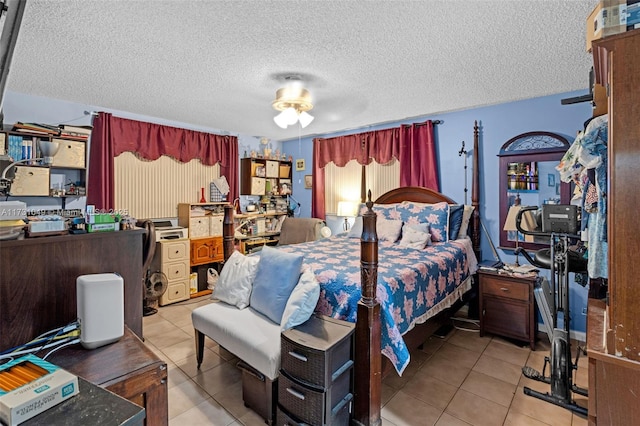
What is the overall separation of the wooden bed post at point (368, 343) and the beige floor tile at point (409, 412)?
198mm

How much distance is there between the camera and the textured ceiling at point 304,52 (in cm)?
173

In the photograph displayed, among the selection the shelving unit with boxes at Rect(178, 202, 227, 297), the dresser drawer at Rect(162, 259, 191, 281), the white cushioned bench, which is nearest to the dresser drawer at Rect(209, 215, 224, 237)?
the shelving unit with boxes at Rect(178, 202, 227, 297)

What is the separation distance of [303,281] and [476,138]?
2770mm

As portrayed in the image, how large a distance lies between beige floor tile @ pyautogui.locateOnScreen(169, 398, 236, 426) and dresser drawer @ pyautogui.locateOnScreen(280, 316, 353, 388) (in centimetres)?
58

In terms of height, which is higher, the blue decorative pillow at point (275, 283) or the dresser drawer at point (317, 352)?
the blue decorative pillow at point (275, 283)

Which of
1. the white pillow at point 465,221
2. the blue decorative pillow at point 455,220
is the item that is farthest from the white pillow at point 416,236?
the white pillow at point 465,221

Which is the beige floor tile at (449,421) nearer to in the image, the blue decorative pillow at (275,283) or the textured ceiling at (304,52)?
the blue decorative pillow at (275,283)

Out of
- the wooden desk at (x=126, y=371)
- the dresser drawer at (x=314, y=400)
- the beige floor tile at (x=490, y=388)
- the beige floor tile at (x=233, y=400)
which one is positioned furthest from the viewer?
the beige floor tile at (x=490, y=388)

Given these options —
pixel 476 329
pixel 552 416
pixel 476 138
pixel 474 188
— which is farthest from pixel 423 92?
pixel 552 416

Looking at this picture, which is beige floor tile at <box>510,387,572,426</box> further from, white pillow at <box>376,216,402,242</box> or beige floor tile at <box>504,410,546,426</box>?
white pillow at <box>376,216,402,242</box>

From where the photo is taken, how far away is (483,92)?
3.03 metres

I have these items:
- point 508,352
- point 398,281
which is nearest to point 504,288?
point 508,352

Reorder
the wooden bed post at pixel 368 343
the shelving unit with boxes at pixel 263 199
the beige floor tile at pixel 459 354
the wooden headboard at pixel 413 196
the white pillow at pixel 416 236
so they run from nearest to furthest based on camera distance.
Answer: the wooden bed post at pixel 368 343, the beige floor tile at pixel 459 354, the white pillow at pixel 416 236, the wooden headboard at pixel 413 196, the shelving unit with boxes at pixel 263 199

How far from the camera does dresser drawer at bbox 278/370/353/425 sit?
1539 millimetres
